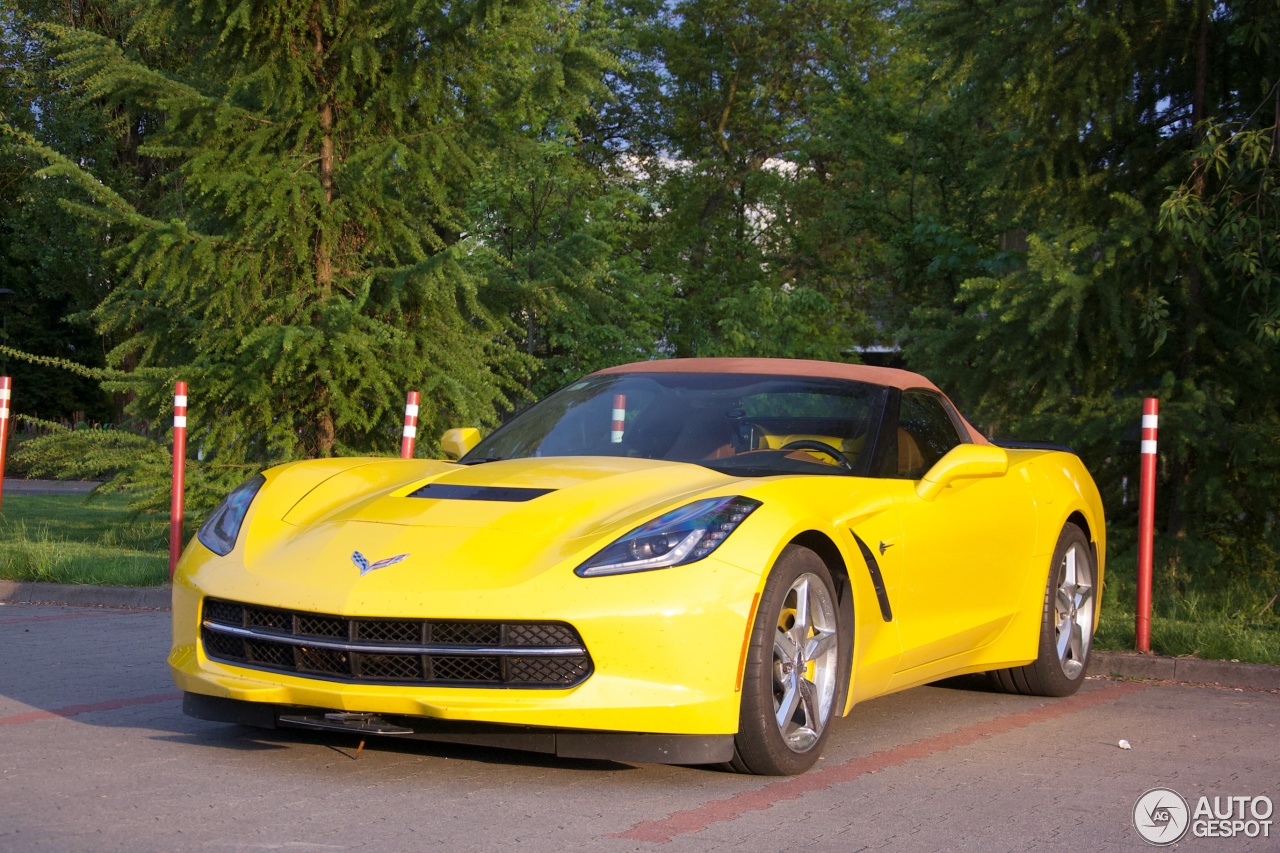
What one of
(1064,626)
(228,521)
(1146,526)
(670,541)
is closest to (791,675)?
(670,541)

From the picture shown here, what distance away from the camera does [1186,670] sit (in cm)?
761

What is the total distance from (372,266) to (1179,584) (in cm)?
724

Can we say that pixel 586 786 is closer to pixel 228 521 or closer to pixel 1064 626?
pixel 228 521

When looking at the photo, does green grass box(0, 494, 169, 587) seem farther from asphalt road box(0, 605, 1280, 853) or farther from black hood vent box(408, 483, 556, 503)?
black hood vent box(408, 483, 556, 503)

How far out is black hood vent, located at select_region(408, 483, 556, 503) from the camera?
5.00 meters

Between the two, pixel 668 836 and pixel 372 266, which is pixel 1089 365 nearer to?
pixel 372 266

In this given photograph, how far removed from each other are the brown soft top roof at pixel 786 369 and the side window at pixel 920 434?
91 mm

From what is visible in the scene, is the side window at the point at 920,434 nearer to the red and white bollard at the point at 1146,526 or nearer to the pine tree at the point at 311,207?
the red and white bollard at the point at 1146,526

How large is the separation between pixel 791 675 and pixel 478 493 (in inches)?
48.8

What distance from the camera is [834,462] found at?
5.71 m

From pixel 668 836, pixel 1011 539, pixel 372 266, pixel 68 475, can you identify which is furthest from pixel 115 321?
pixel 668 836

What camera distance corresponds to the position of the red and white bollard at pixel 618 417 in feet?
19.3

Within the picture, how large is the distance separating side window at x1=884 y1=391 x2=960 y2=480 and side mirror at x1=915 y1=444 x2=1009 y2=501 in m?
0.15

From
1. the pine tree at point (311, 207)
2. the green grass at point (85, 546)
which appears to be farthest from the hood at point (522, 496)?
the pine tree at point (311, 207)
